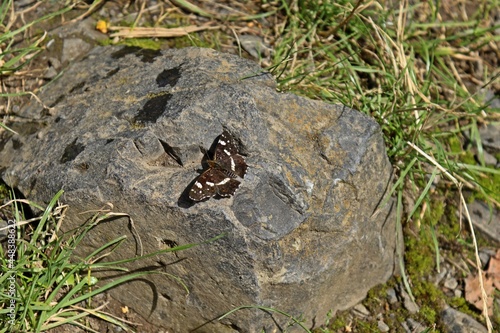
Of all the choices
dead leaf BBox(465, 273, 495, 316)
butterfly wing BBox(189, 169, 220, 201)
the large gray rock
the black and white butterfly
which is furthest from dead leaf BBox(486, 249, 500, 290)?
butterfly wing BBox(189, 169, 220, 201)

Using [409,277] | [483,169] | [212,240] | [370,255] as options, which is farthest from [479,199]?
[212,240]

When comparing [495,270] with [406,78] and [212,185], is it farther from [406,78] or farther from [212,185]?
[212,185]

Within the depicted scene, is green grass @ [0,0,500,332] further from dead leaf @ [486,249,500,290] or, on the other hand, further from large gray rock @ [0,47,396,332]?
large gray rock @ [0,47,396,332]

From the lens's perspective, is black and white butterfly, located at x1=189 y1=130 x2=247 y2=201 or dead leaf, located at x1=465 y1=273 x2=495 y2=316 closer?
black and white butterfly, located at x1=189 y1=130 x2=247 y2=201

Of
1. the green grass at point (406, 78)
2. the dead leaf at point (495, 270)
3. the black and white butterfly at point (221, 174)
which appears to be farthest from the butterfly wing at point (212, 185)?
the dead leaf at point (495, 270)

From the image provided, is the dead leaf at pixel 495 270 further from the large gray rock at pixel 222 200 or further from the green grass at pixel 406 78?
the large gray rock at pixel 222 200

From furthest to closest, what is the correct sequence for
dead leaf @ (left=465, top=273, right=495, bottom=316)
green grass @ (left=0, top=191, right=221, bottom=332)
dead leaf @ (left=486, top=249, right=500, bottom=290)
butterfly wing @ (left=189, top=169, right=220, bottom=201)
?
1. dead leaf @ (left=486, top=249, right=500, bottom=290)
2. dead leaf @ (left=465, top=273, right=495, bottom=316)
3. green grass @ (left=0, top=191, right=221, bottom=332)
4. butterfly wing @ (left=189, top=169, right=220, bottom=201)

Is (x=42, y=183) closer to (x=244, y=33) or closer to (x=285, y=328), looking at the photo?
(x=285, y=328)
